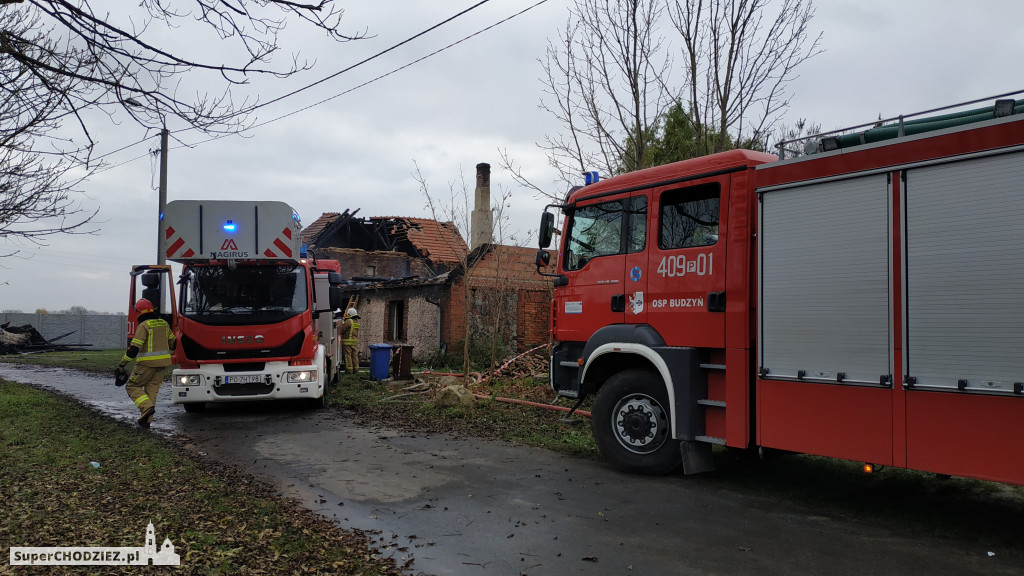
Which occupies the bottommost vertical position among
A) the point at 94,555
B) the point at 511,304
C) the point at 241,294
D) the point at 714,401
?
the point at 94,555

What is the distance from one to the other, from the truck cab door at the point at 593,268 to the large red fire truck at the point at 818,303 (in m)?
0.02

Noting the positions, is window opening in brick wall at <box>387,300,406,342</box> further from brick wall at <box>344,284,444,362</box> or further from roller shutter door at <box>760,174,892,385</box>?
roller shutter door at <box>760,174,892,385</box>

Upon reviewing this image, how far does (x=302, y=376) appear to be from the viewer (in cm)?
1062

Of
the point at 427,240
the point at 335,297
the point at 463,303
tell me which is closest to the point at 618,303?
the point at 335,297

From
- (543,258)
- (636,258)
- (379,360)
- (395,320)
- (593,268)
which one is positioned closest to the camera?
(636,258)

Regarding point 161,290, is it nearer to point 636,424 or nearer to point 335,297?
point 335,297

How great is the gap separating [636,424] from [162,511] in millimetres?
4214

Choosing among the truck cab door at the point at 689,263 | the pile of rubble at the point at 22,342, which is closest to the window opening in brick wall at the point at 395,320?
the truck cab door at the point at 689,263

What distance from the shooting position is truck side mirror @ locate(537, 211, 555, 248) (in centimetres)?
737

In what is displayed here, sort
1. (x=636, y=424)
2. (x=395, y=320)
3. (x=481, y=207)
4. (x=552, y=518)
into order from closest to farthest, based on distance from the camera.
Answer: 1. (x=552, y=518)
2. (x=636, y=424)
3. (x=395, y=320)
4. (x=481, y=207)

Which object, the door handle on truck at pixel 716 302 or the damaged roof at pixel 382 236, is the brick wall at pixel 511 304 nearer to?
the damaged roof at pixel 382 236

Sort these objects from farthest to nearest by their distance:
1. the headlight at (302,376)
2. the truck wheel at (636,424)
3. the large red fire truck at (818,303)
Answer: the headlight at (302,376), the truck wheel at (636,424), the large red fire truck at (818,303)

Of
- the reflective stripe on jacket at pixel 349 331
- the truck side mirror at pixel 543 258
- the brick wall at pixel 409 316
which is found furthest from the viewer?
the brick wall at pixel 409 316

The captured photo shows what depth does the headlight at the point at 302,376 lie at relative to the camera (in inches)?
416
